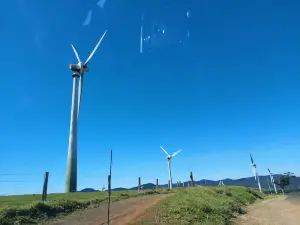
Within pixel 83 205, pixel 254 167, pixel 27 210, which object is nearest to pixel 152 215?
pixel 83 205


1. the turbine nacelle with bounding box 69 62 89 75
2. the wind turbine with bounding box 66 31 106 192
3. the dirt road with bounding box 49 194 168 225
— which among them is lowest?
the dirt road with bounding box 49 194 168 225

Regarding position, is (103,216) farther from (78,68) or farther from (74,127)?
(78,68)

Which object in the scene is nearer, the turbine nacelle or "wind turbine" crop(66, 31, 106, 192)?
"wind turbine" crop(66, 31, 106, 192)

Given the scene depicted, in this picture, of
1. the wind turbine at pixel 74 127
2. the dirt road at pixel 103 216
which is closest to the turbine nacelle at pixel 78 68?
the wind turbine at pixel 74 127

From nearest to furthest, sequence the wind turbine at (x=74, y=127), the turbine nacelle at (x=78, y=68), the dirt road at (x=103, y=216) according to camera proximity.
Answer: the dirt road at (x=103, y=216), the wind turbine at (x=74, y=127), the turbine nacelle at (x=78, y=68)

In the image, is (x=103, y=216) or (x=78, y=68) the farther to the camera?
(x=78, y=68)

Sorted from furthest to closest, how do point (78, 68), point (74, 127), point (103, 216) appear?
1. point (78, 68)
2. point (74, 127)
3. point (103, 216)

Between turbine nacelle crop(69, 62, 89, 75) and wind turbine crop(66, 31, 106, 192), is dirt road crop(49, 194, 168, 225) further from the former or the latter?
turbine nacelle crop(69, 62, 89, 75)

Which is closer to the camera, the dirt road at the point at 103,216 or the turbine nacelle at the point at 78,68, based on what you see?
the dirt road at the point at 103,216

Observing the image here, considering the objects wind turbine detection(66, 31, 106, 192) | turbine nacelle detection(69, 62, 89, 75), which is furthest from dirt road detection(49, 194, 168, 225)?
turbine nacelle detection(69, 62, 89, 75)

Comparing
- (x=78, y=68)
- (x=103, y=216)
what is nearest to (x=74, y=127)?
(x=78, y=68)

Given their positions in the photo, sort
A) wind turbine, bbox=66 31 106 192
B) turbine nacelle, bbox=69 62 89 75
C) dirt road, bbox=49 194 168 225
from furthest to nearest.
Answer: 1. turbine nacelle, bbox=69 62 89 75
2. wind turbine, bbox=66 31 106 192
3. dirt road, bbox=49 194 168 225

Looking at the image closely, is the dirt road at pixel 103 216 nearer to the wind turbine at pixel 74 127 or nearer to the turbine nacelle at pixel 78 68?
the wind turbine at pixel 74 127

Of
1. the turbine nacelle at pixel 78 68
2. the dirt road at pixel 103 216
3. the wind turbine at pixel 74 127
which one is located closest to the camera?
the dirt road at pixel 103 216
